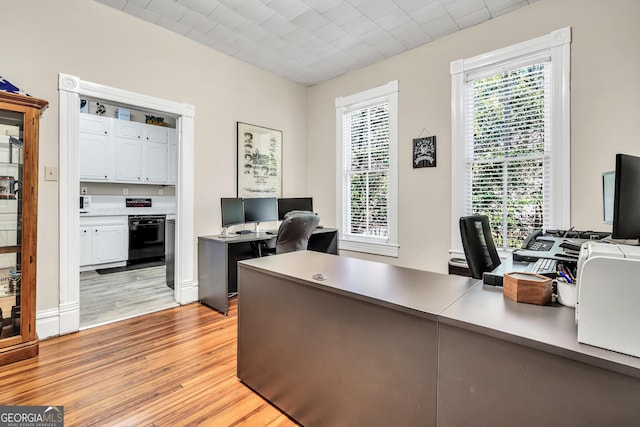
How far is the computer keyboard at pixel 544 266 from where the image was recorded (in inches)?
56.6

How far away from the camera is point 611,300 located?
77 cm

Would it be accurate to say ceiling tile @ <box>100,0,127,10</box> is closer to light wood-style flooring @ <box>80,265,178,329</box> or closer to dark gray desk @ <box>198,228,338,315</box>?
dark gray desk @ <box>198,228,338,315</box>

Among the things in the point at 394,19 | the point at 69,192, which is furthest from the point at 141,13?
the point at 394,19

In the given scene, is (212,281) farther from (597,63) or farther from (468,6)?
(597,63)

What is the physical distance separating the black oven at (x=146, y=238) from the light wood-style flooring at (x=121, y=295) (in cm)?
42

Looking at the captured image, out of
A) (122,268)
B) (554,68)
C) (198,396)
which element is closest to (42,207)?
(198,396)

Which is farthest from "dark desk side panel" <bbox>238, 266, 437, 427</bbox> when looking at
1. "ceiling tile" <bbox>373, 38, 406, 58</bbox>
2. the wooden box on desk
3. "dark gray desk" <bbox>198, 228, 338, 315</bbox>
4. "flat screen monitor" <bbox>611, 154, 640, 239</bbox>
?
"ceiling tile" <bbox>373, 38, 406, 58</bbox>

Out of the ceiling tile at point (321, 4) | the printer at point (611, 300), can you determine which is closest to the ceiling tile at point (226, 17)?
the ceiling tile at point (321, 4)

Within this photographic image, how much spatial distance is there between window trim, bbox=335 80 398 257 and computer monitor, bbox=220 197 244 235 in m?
1.39

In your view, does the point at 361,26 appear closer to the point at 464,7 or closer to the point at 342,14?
the point at 342,14

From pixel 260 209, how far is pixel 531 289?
3.26 m

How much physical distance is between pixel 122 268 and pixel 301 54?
14.2ft

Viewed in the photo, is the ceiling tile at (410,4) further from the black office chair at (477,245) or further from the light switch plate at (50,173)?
the light switch plate at (50,173)

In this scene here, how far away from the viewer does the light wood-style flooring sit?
123 inches
